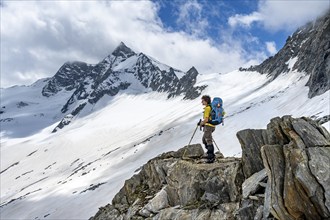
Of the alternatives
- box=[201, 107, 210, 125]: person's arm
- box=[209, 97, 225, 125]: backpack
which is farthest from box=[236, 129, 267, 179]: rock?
box=[201, 107, 210, 125]: person's arm

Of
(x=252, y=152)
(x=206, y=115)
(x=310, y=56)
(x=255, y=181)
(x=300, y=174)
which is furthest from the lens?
(x=310, y=56)

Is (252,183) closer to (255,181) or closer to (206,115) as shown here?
(255,181)

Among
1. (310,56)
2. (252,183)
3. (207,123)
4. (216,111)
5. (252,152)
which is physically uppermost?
(310,56)

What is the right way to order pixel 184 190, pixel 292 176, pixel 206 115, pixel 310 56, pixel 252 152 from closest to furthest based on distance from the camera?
pixel 292 176
pixel 252 152
pixel 206 115
pixel 184 190
pixel 310 56

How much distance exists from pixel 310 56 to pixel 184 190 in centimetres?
12797

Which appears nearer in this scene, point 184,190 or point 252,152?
point 252,152

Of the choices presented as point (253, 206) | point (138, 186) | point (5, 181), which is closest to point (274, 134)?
point (253, 206)

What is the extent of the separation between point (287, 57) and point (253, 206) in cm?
16120

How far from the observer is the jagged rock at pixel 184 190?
46.2 ft

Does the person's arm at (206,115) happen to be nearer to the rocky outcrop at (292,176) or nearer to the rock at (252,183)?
the rocky outcrop at (292,176)

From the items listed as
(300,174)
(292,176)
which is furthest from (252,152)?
(300,174)

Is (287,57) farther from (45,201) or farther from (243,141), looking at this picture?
(243,141)

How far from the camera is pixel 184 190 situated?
53.3 ft

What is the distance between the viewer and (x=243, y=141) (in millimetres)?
14156
